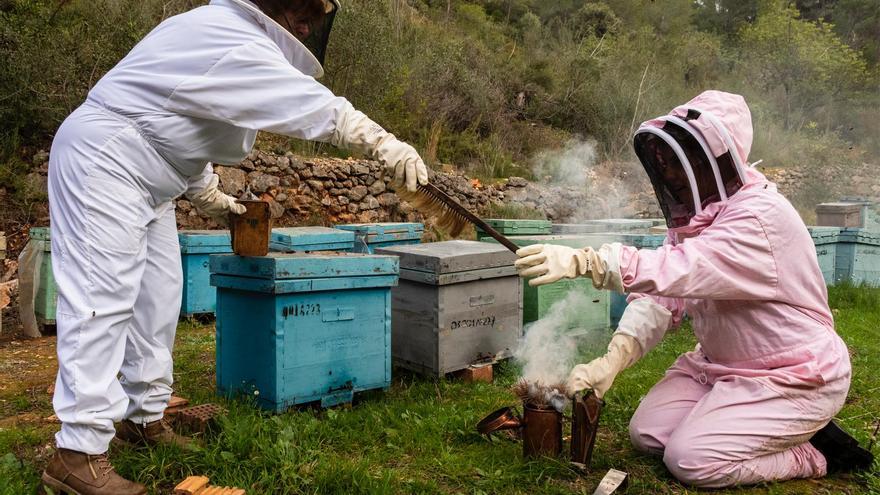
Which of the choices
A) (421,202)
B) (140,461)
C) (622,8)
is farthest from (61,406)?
(622,8)

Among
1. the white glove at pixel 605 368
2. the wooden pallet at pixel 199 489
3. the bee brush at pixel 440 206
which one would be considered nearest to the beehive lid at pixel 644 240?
the white glove at pixel 605 368

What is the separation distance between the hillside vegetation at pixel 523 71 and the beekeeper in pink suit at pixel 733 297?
6.86 metres

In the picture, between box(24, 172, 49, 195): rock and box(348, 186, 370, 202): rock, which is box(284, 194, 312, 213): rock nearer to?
box(348, 186, 370, 202): rock

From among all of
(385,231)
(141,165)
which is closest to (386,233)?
(385,231)

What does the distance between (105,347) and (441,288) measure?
1.90m

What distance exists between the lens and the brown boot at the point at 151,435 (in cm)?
259

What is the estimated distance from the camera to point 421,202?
105 inches

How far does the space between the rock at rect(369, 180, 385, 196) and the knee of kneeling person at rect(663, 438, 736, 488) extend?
7677mm

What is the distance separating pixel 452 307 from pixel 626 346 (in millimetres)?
1200

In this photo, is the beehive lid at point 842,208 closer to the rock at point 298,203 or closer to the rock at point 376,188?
the rock at point 376,188

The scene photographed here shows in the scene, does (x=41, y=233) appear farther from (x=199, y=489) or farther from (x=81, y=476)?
(x=199, y=489)

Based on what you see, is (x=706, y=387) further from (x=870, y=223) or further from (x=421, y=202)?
(x=870, y=223)

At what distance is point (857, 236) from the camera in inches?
312

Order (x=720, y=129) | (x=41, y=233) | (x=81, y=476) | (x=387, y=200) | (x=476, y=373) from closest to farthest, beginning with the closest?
(x=81, y=476), (x=720, y=129), (x=476, y=373), (x=41, y=233), (x=387, y=200)
